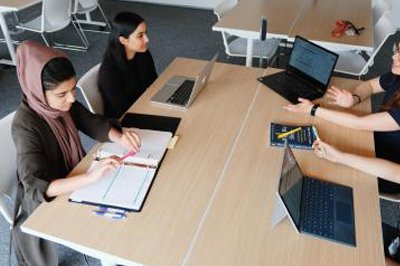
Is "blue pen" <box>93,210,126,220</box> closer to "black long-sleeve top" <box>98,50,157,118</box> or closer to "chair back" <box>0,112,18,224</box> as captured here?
"chair back" <box>0,112,18,224</box>

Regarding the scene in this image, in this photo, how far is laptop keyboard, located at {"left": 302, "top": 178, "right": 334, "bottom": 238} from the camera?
113cm

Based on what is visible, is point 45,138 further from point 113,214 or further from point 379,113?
point 379,113

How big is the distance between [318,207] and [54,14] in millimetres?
3353

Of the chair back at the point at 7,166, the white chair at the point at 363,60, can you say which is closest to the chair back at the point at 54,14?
the chair back at the point at 7,166

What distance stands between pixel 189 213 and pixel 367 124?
901mm

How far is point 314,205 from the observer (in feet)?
3.98

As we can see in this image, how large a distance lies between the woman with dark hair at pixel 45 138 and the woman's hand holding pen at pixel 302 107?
30.4 inches

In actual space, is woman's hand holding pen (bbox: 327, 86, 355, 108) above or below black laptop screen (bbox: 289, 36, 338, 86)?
below

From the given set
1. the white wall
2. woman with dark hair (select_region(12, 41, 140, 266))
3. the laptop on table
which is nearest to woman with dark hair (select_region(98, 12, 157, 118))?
woman with dark hair (select_region(12, 41, 140, 266))

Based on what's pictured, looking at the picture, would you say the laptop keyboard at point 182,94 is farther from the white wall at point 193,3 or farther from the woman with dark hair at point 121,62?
the white wall at point 193,3

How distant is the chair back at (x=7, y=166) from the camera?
140 cm

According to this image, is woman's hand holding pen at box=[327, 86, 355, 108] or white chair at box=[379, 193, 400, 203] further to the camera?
woman's hand holding pen at box=[327, 86, 355, 108]

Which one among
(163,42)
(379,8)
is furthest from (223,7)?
(379,8)

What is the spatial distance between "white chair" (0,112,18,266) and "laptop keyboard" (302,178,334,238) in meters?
1.15
